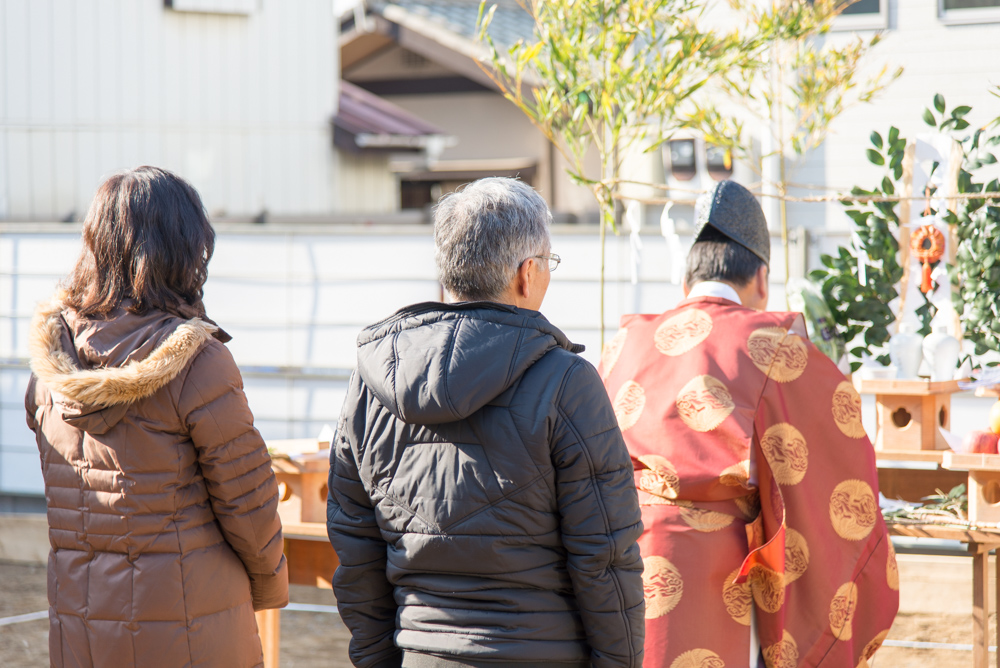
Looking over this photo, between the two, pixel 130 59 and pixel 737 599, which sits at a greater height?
pixel 130 59

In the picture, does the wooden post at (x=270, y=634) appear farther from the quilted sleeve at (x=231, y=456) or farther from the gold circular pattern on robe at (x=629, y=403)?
the gold circular pattern on robe at (x=629, y=403)

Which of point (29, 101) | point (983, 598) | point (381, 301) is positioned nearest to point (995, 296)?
point (983, 598)

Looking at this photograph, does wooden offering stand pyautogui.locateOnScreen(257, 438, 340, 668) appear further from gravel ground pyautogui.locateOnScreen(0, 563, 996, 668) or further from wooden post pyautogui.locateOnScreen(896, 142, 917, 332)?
wooden post pyautogui.locateOnScreen(896, 142, 917, 332)

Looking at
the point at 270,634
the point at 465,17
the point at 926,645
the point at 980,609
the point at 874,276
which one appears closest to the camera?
the point at 980,609

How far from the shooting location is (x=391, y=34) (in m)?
9.10

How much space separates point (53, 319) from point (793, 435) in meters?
1.50

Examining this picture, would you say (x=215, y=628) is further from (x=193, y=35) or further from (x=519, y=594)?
(x=193, y=35)

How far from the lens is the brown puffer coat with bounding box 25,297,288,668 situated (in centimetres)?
180

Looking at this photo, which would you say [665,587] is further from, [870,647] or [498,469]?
[498,469]

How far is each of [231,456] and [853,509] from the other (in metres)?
1.31

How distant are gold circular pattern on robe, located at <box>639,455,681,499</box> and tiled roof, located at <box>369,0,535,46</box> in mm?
6913

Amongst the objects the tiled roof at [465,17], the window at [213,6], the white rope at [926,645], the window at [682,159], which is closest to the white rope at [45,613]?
the white rope at [926,645]

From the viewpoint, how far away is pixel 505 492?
1452 millimetres

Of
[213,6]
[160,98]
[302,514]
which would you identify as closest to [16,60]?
[160,98]
